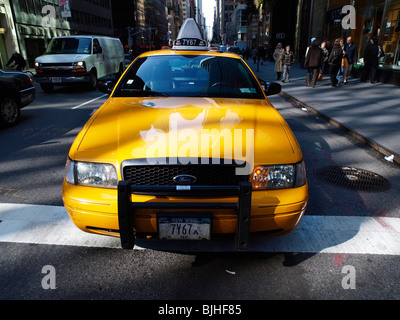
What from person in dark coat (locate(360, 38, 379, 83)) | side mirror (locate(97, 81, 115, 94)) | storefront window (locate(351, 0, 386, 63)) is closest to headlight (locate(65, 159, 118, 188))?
side mirror (locate(97, 81, 115, 94))

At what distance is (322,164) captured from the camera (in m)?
5.14

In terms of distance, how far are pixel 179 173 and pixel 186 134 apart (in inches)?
14.9

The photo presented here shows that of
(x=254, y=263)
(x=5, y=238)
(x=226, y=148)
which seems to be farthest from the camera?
(x=5, y=238)

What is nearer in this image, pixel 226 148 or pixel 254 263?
pixel 226 148

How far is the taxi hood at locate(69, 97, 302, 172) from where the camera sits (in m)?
2.37

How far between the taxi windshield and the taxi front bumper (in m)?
1.59

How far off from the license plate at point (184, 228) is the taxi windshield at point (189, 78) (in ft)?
5.70

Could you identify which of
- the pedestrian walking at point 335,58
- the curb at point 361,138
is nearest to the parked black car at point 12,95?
the curb at point 361,138

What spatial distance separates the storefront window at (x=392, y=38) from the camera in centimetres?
1422

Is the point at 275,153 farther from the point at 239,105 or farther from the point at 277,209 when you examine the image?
the point at 239,105

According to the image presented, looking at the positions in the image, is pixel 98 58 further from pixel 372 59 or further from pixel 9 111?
pixel 372 59

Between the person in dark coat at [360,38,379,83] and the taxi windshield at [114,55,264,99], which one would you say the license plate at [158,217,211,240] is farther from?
the person in dark coat at [360,38,379,83]

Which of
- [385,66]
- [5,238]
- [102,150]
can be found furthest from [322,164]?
[385,66]

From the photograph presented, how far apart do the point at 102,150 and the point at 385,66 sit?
1605 cm
